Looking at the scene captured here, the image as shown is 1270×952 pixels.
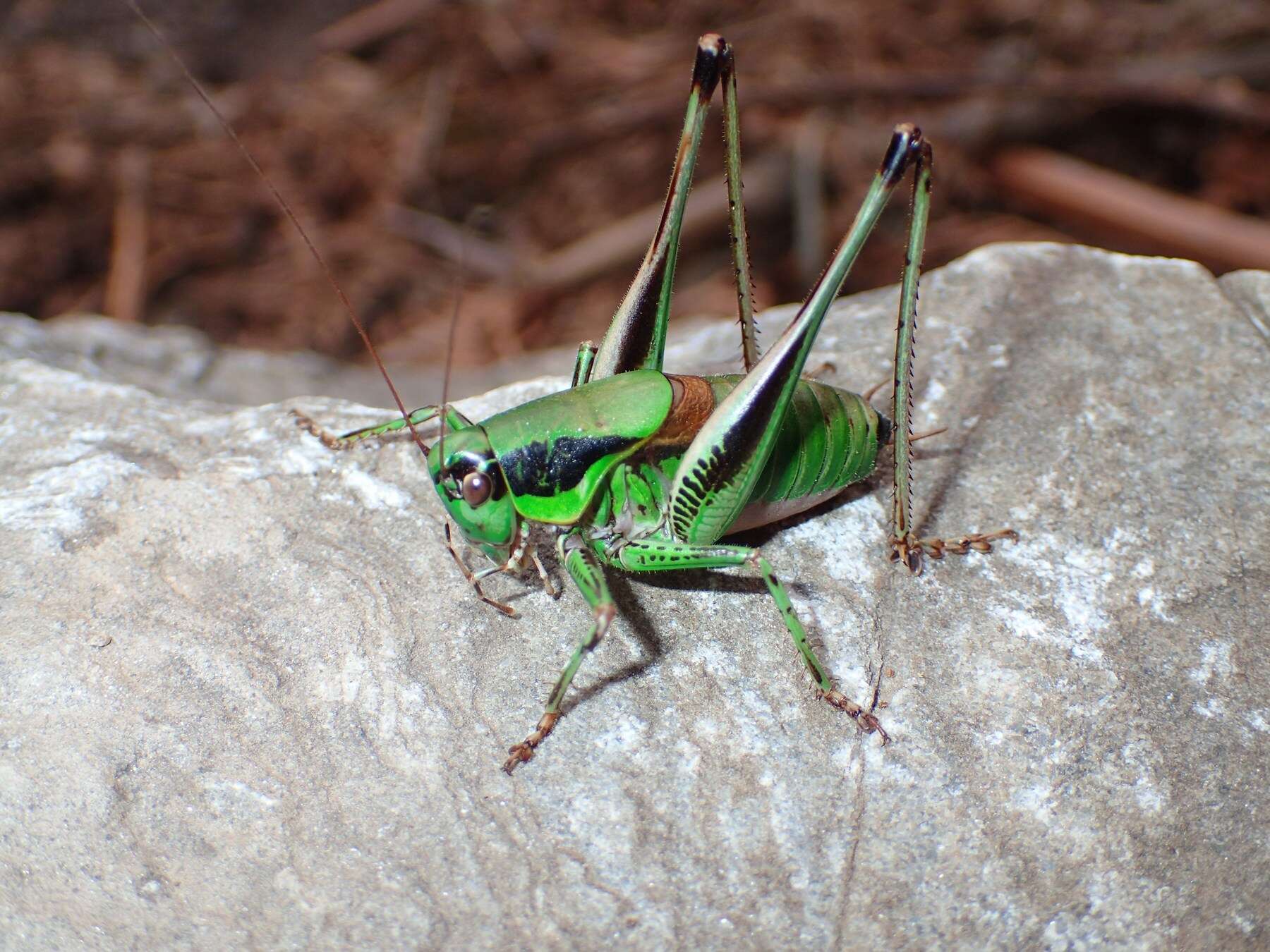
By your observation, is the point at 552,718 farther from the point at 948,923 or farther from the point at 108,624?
the point at 108,624

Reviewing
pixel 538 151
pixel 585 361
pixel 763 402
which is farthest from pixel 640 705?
pixel 538 151

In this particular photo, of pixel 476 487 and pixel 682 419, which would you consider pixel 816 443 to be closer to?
pixel 682 419

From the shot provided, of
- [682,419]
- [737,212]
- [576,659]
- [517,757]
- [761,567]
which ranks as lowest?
[517,757]

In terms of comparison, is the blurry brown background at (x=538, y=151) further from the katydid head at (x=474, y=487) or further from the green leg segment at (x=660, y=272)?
the katydid head at (x=474, y=487)

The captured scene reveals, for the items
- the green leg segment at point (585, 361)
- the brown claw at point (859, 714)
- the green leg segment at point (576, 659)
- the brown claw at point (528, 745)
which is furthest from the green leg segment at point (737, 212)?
the brown claw at point (528, 745)

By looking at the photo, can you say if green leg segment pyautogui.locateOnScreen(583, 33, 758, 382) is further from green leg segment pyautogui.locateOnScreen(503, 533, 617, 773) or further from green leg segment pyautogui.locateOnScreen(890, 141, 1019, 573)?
green leg segment pyautogui.locateOnScreen(503, 533, 617, 773)

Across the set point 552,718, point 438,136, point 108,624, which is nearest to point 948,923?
point 552,718
